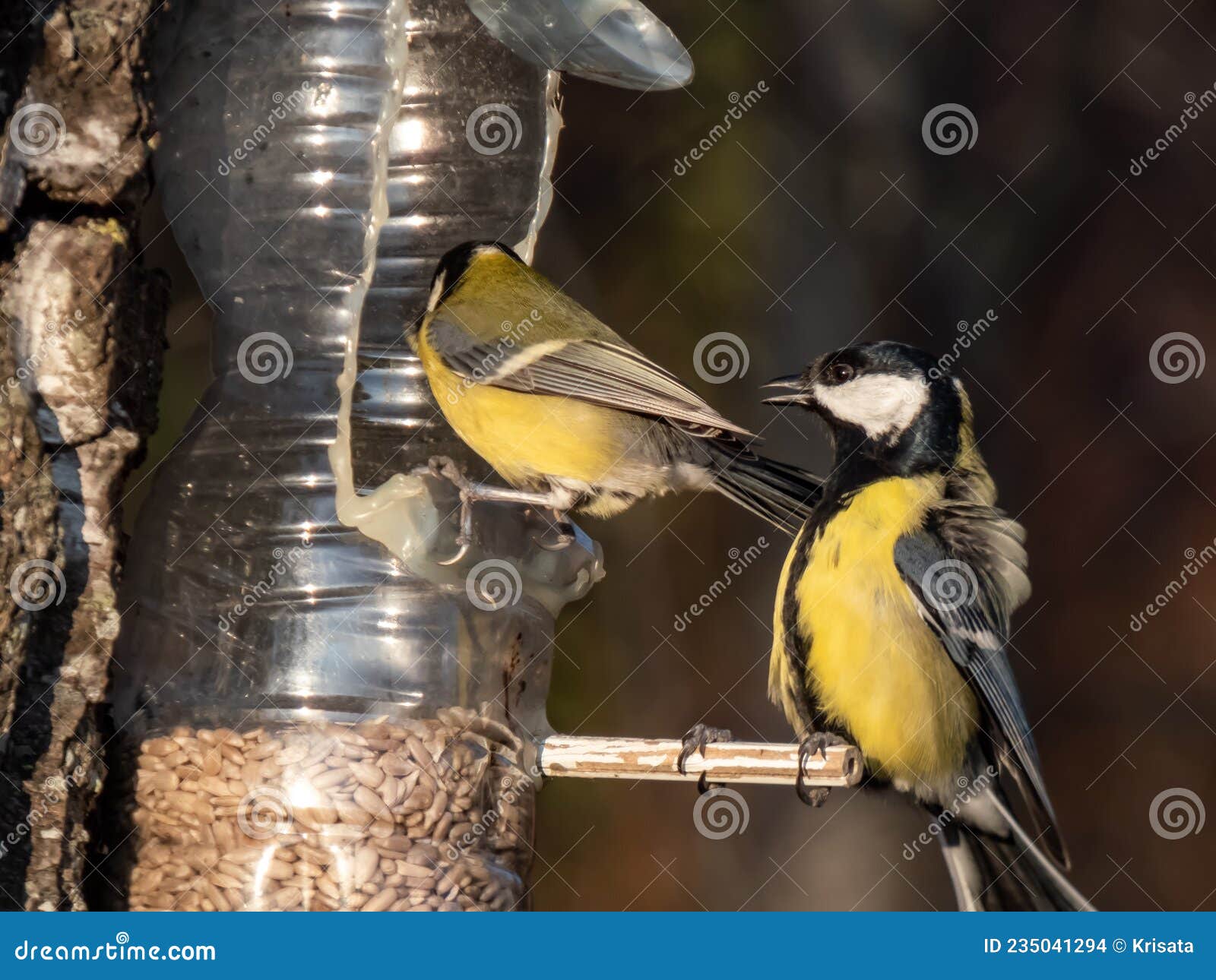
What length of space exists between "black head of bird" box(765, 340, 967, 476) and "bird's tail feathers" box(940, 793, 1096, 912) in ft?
2.51

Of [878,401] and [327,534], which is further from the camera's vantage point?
[878,401]

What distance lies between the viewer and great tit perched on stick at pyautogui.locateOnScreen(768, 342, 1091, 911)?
3365mm

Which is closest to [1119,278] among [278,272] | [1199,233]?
[1199,233]

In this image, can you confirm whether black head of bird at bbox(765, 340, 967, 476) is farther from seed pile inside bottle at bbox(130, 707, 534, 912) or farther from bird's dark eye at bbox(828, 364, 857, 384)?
seed pile inside bottle at bbox(130, 707, 534, 912)

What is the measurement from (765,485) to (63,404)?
1579mm

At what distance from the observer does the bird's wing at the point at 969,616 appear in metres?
3.30

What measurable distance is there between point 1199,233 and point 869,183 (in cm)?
154

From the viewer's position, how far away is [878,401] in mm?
3510

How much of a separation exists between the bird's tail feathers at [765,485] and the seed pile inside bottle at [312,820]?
876 mm

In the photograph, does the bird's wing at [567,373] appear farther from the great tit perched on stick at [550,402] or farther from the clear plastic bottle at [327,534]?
the clear plastic bottle at [327,534]

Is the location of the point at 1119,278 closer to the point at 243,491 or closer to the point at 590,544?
the point at 590,544

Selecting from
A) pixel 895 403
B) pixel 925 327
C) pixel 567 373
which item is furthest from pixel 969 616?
pixel 925 327

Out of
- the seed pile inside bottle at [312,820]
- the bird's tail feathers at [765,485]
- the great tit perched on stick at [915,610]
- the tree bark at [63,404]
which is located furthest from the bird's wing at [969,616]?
the tree bark at [63,404]

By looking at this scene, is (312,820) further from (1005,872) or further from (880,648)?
(1005,872)
